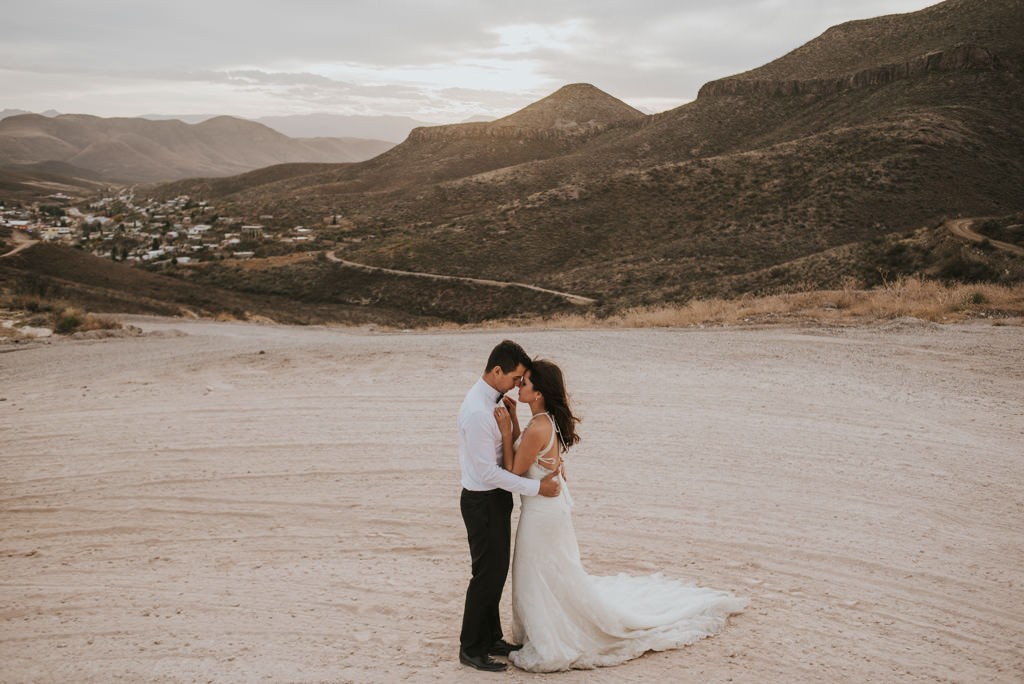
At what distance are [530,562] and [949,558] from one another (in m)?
4.27

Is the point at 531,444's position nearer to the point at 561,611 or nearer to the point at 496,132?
the point at 561,611

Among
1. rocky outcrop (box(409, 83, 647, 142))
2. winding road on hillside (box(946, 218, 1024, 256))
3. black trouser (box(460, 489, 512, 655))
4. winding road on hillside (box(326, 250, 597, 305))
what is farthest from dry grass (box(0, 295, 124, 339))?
rocky outcrop (box(409, 83, 647, 142))

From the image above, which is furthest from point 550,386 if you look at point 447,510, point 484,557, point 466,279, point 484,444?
point 466,279

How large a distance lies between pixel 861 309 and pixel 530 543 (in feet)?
52.0

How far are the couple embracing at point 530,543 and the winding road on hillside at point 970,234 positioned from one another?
2986cm

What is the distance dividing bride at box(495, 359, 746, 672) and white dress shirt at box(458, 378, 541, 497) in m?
0.08

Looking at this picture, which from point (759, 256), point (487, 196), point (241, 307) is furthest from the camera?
point (487, 196)

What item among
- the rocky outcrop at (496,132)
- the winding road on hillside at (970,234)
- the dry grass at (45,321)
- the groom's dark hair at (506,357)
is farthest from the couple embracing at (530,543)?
the rocky outcrop at (496,132)

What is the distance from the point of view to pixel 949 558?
281 inches

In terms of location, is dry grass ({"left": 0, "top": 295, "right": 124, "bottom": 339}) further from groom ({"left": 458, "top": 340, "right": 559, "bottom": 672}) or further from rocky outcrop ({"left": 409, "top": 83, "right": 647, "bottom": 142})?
rocky outcrop ({"left": 409, "top": 83, "right": 647, "bottom": 142})

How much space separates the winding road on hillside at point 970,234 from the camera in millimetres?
30130

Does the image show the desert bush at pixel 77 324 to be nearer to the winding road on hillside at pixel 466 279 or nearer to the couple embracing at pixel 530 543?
the couple embracing at pixel 530 543

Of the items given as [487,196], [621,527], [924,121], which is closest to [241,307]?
[487,196]

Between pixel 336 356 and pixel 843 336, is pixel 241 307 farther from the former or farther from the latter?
pixel 843 336
